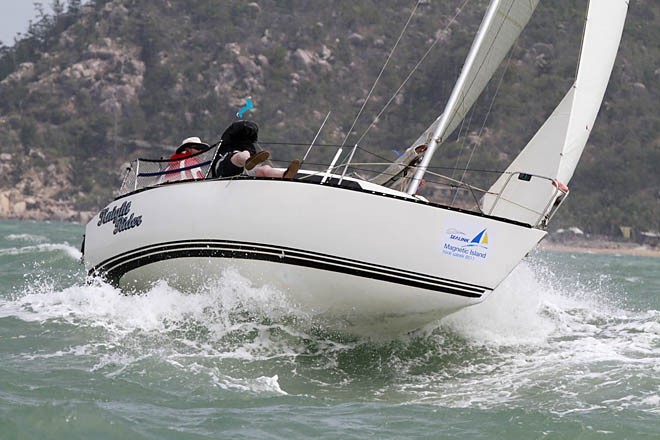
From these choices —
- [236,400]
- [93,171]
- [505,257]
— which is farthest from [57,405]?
[93,171]

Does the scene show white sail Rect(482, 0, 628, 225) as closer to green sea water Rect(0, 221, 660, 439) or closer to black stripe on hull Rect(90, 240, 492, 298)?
green sea water Rect(0, 221, 660, 439)

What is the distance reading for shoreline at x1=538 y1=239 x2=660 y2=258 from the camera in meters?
52.1

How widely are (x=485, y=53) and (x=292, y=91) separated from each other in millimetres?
56539

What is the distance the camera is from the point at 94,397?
5184mm

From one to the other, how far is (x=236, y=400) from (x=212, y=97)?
6030 cm

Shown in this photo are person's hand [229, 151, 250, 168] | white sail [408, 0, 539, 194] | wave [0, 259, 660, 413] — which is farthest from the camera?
white sail [408, 0, 539, 194]

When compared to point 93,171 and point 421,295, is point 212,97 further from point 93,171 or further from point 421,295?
point 421,295

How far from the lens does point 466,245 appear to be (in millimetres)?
6387

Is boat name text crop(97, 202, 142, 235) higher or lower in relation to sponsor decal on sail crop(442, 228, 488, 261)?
lower

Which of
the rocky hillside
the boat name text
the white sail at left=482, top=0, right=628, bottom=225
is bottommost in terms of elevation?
the boat name text

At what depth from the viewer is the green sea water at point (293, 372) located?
Answer: 487 centimetres

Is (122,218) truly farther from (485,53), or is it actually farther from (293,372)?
(485,53)

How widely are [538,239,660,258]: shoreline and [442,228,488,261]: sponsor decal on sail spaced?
45684 mm

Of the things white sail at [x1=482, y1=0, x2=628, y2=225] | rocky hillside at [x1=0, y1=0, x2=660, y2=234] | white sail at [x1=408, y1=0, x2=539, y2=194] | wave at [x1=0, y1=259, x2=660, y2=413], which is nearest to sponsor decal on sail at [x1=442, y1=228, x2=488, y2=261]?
wave at [x1=0, y1=259, x2=660, y2=413]
